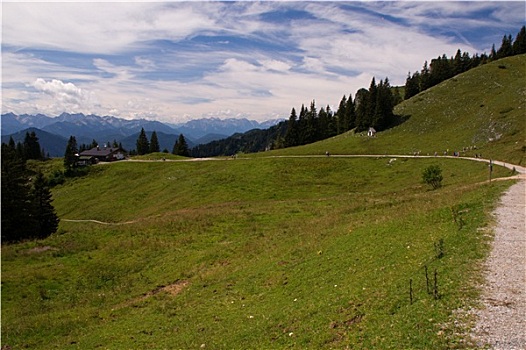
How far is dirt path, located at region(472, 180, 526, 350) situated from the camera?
976 cm

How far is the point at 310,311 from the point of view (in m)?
14.6

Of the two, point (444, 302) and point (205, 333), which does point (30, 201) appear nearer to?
point (205, 333)

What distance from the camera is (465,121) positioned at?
9619 cm

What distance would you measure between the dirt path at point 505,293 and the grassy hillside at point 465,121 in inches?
1792

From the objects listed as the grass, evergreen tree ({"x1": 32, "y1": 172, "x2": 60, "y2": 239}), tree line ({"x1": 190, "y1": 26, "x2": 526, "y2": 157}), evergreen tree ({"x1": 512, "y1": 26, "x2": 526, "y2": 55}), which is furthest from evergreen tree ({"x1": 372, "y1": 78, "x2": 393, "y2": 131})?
evergreen tree ({"x1": 32, "y1": 172, "x2": 60, "y2": 239})

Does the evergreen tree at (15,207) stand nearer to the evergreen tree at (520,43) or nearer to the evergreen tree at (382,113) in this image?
the evergreen tree at (382,113)

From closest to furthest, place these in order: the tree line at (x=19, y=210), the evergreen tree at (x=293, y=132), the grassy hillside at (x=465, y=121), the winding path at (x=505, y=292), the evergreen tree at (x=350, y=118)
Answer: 1. the winding path at (x=505, y=292)
2. the tree line at (x=19, y=210)
3. the grassy hillside at (x=465, y=121)
4. the evergreen tree at (x=350, y=118)
5. the evergreen tree at (x=293, y=132)

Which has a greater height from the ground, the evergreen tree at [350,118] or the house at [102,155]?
the evergreen tree at [350,118]

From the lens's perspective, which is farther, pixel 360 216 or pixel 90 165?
pixel 90 165

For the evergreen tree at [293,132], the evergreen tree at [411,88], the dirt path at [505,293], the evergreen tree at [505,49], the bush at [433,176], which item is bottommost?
the dirt path at [505,293]

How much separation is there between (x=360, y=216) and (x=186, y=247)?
15915 mm

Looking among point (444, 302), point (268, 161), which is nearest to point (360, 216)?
point (444, 302)

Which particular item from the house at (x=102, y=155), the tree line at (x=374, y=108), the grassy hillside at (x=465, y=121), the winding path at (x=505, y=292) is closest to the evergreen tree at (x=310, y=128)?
the tree line at (x=374, y=108)

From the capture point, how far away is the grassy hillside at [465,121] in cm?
7750
